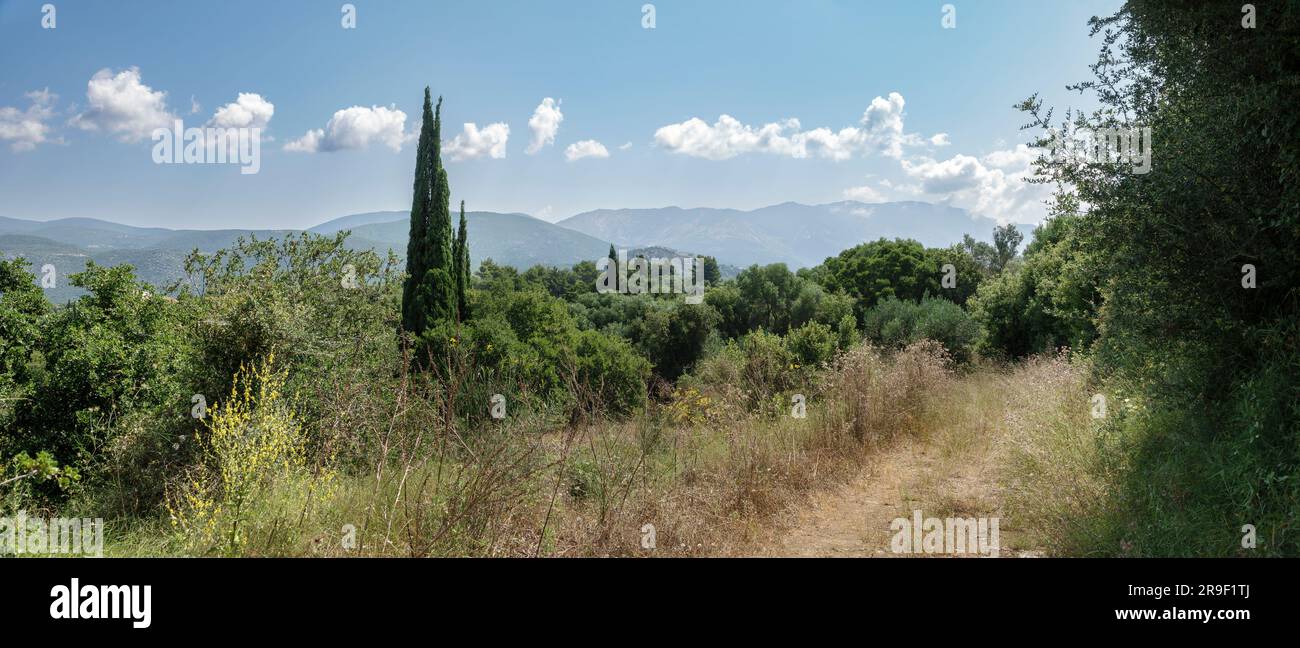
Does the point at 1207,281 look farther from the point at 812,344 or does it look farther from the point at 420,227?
the point at 420,227

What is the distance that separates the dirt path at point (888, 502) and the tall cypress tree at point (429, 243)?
14409 millimetres

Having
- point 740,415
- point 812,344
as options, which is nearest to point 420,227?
point 812,344

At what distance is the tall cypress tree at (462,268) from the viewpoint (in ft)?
77.5

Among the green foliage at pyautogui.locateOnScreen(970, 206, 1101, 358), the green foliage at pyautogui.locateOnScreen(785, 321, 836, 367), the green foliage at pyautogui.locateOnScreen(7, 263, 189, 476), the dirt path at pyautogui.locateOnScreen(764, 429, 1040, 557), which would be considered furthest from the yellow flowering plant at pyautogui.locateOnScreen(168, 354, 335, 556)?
the green foliage at pyautogui.locateOnScreen(970, 206, 1101, 358)

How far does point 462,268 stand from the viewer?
26094 millimetres

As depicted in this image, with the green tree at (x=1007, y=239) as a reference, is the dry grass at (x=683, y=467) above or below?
below

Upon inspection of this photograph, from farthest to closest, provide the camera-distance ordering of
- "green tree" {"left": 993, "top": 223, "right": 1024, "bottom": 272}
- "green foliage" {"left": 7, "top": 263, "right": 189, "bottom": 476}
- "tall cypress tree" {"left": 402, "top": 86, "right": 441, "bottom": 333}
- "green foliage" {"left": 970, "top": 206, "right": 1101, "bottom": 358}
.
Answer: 1. "green tree" {"left": 993, "top": 223, "right": 1024, "bottom": 272}
2. "tall cypress tree" {"left": 402, "top": 86, "right": 441, "bottom": 333}
3. "green foliage" {"left": 970, "top": 206, "right": 1101, "bottom": 358}
4. "green foliage" {"left": 7, "top": 263, "right": 189, "bottom": 476}

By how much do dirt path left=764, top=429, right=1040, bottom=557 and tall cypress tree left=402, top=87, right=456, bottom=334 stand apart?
14.4 metres

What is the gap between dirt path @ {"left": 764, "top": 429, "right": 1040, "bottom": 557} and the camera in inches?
199

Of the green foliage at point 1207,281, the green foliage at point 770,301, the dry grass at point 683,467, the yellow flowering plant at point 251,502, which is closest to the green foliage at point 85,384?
the dry grass at point 683,467

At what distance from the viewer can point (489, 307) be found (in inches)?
823

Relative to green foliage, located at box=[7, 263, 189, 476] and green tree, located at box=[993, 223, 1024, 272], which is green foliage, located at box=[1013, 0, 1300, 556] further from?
green tree, located at box=[993, 223, 1024, 272]

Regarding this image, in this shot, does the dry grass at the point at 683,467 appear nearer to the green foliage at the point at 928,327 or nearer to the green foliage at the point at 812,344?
the green foliage at the point at 812,344
